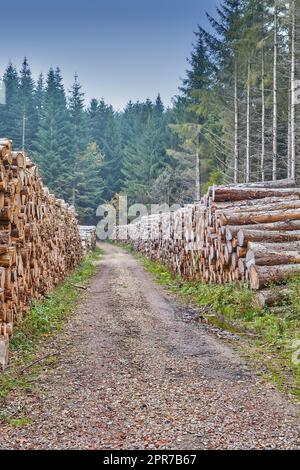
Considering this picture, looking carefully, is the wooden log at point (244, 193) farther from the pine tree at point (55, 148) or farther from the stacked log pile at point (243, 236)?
the pine tree at point (55, 148)

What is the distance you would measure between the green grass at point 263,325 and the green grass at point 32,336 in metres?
2.82

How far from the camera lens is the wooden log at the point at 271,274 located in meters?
7.74

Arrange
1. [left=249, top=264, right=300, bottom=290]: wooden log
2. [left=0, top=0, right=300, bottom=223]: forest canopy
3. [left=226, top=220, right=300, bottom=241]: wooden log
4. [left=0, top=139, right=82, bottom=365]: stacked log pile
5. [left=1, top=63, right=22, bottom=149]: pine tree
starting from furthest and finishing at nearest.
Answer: [left=1, top=63, right=22, bottom=149]: pine tree < [left=0, top=0, right=300, bottom=223]: forest canopy < [left=226, top=220, right=300, bottom=241]: wooden log < [left=249, top=264, right=300, bottom=290]: wooden log < [left=0, top=139, right=82, bottom=365]: stacked log pile

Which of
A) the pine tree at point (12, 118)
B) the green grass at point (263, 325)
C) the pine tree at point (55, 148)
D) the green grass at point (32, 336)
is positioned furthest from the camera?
the pine tree at point (12, 118)

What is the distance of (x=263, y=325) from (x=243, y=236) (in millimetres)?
2395

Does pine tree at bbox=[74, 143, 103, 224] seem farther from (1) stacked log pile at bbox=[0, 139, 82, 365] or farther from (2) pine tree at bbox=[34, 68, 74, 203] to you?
(1) stacked log pile at bbox=[0, 139, 82, 365]

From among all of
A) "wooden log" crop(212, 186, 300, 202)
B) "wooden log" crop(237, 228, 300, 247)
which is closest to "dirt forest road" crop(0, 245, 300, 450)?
"wooden log" crop(237, 228, 300, 247)

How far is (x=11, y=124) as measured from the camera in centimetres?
5169

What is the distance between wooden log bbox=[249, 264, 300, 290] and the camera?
774 cm

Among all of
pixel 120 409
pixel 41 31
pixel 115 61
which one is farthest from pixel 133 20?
pixel 120 409

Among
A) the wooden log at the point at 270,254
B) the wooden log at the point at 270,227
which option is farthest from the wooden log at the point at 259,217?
the wooden log at the point at 270,254

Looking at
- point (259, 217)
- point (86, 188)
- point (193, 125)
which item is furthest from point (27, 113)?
point (259, 217)

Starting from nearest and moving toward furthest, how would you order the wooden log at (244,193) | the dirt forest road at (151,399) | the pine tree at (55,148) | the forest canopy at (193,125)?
the dirt forest road at (151,399), the wooden log at (244,193), the forest canopy at (193,125), the pine tree at (55,148)

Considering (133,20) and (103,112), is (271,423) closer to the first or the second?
(103,112)
